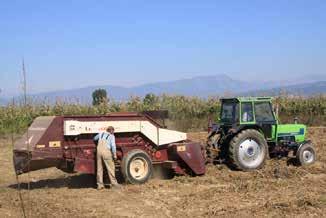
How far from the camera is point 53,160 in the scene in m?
12.1

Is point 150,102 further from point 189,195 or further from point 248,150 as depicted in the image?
point 189,195

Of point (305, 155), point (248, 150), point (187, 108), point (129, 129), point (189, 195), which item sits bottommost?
point (189, 195)

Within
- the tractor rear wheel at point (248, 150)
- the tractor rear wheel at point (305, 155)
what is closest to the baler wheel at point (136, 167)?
the tractor rear wheel at point (248, 150)

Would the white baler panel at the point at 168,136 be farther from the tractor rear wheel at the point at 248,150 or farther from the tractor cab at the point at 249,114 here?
the tractor cab at the point at 249,114

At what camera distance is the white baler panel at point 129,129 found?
40.2ft

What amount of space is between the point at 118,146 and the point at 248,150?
3726mm

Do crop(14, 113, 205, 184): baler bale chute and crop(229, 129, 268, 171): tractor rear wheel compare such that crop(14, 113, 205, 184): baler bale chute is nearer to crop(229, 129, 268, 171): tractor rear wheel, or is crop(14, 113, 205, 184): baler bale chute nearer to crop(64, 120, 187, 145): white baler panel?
crop(64, 120, 187, 145): white baler panel

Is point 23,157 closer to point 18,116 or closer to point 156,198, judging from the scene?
point 156,198

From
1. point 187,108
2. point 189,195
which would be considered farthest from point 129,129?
point 187,108

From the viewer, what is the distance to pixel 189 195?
11.4 meters

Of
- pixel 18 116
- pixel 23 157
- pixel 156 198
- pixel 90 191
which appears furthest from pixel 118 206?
pixel 18 116

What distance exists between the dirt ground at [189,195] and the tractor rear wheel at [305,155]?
0.85 ft

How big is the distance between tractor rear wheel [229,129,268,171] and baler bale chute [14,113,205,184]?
89cm

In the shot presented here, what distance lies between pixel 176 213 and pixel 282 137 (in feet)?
22.7
